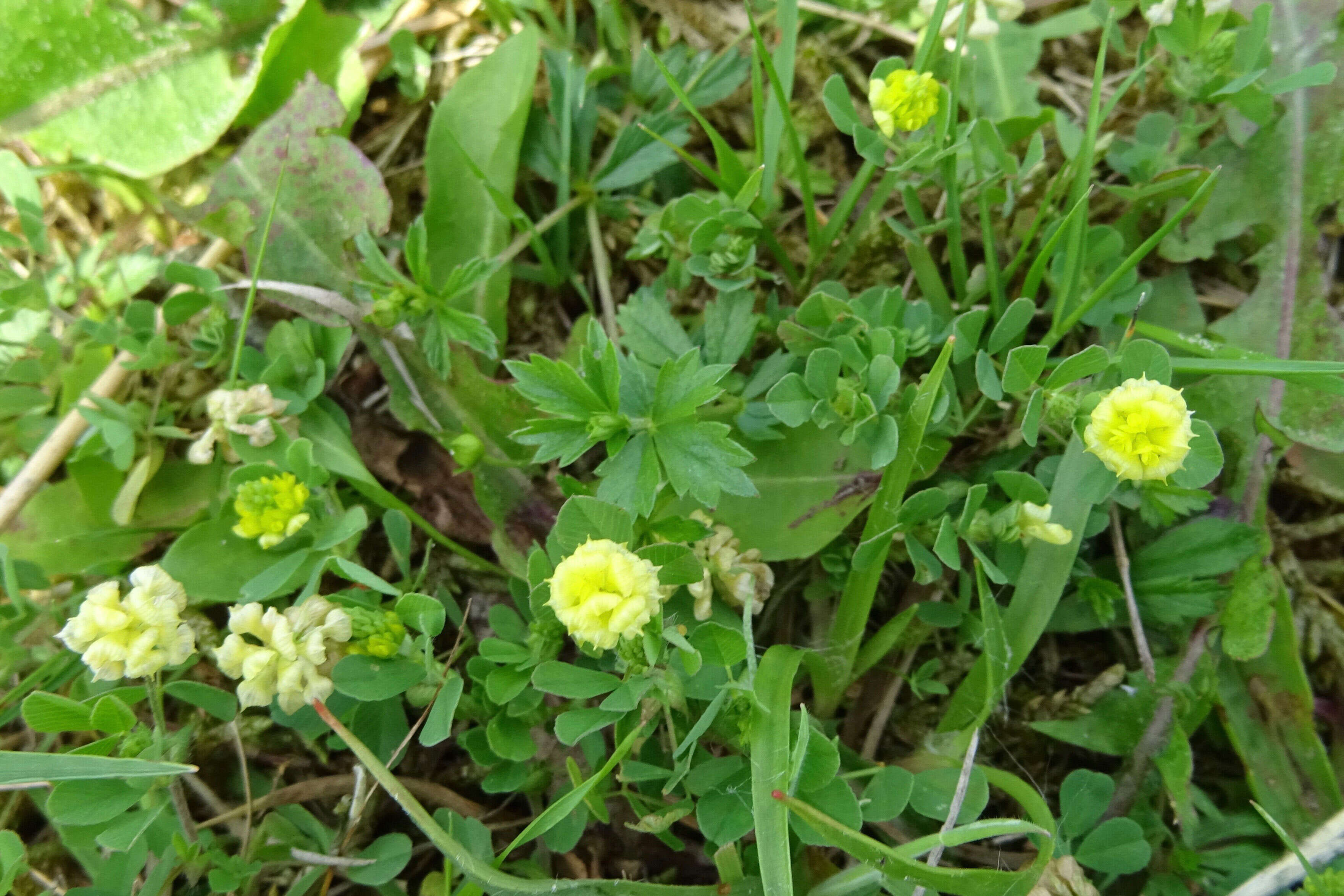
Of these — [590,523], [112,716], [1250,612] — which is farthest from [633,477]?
[1250,612]

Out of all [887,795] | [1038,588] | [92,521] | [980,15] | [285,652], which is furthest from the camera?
[92,521]

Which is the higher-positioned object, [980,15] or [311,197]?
[311,197]

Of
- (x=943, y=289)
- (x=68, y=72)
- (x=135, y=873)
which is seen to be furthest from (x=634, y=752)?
(x=68, y=72)

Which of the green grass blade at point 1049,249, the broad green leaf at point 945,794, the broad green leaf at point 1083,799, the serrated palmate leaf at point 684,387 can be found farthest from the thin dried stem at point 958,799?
the green grass blade at point 1049,249

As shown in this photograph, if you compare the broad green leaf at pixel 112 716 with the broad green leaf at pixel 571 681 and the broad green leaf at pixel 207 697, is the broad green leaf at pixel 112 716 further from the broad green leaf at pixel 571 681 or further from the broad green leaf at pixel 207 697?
the broad green leaf at pixel 571 681

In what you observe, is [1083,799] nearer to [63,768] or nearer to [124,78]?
[63,768]

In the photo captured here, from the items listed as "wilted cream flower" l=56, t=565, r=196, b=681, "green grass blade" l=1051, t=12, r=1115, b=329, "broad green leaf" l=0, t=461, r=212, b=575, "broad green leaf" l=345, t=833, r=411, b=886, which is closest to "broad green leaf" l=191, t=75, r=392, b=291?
"broad green leaf" l=0, t=461, r=212, b=575
